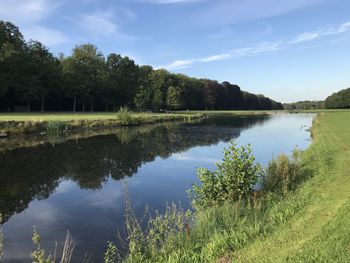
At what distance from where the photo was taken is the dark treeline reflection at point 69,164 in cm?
1683

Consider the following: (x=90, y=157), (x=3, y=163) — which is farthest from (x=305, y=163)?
(x=3, y=163)

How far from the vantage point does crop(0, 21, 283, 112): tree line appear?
7362cm

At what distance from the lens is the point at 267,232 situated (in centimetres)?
885

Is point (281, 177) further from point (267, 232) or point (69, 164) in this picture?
point (69, 164)

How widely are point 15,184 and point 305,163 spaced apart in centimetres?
1413

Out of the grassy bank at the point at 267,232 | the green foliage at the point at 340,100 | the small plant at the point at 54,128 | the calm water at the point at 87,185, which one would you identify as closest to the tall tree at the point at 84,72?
the small plant at the point at 54,128

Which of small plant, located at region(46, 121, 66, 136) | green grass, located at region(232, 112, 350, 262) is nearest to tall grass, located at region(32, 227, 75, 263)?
green grass, located at region(232, 112, 350, 262)

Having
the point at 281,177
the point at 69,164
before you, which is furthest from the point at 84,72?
the point at 281,177

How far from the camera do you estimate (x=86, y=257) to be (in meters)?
9.51

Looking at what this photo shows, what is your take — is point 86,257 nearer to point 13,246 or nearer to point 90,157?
point 13,246

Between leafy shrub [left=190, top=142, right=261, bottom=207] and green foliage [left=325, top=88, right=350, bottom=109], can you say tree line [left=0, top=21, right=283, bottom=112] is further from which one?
green foliage [left=325, top=88, right=350, bottom=109]

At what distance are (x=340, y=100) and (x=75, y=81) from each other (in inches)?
5064

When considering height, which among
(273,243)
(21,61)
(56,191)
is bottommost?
(56,191)

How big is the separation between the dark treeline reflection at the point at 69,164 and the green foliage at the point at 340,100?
489 ft
